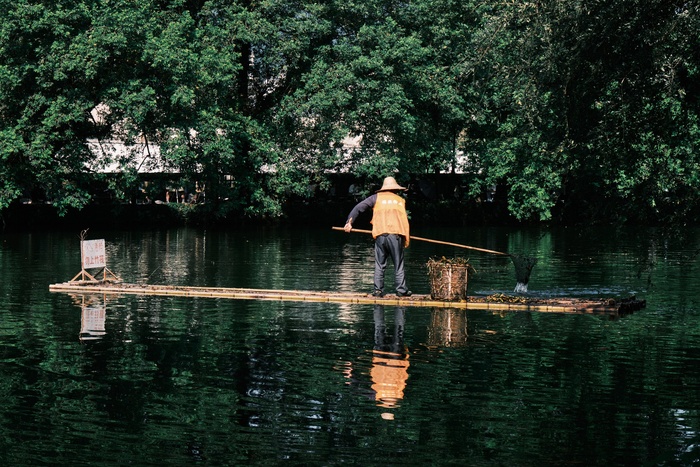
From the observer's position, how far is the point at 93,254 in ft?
82.3

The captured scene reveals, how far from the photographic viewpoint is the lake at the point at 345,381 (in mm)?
10211

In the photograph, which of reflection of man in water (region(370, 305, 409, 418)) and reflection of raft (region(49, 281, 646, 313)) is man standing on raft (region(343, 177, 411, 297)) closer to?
reflection of raft (region(49, 281, 646, 313))

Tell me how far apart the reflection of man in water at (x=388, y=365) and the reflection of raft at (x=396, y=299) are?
74.1 inches

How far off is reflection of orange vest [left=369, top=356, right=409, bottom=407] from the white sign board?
37.5 feet

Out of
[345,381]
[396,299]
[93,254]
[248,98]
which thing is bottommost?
[345,381]

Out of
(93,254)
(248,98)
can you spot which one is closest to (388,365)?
(93,254)

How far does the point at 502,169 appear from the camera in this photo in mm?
61406

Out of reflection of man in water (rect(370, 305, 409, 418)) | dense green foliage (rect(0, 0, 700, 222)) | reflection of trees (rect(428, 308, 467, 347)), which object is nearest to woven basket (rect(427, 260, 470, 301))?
reflection of trees (rect(428, 308, 467, 347))

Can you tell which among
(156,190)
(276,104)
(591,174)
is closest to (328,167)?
(276,104)

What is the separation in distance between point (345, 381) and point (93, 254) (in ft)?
42.8

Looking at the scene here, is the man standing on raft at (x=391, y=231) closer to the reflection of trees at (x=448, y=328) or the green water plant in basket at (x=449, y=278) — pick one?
the green water plant in basket at (x=449, y=278)

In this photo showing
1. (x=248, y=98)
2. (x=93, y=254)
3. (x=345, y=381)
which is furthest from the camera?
(x=248, y=98)

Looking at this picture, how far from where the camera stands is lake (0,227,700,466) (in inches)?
402

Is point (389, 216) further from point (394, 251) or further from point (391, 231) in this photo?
point (394, 251)
